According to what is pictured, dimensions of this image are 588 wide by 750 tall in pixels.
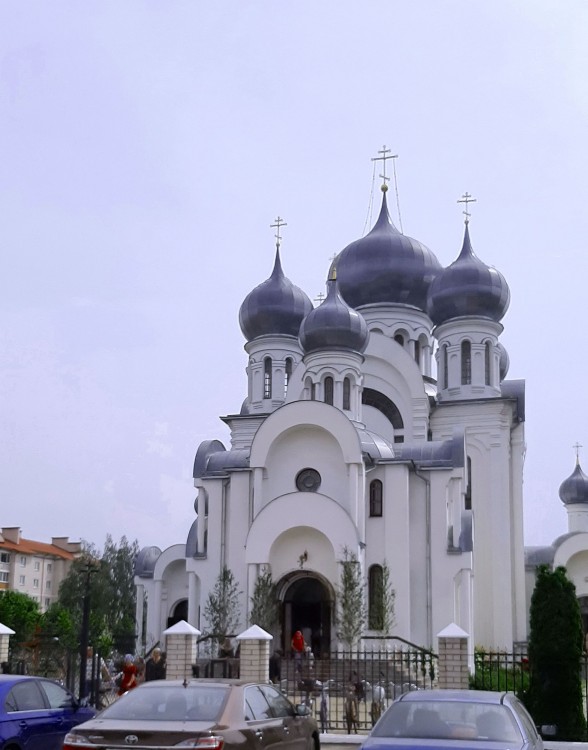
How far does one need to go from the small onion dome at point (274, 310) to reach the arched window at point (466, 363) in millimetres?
6049

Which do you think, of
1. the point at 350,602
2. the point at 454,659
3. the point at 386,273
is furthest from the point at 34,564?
the point at 454,659

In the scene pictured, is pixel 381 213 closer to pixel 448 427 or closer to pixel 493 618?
pixel 448 427

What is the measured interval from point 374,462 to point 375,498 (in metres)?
0.99

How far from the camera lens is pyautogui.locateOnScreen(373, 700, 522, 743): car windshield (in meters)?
7.74

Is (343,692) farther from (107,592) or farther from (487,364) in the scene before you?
(107,592)

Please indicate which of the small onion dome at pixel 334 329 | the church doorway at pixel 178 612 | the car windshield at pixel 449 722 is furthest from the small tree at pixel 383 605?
the car windshield at pixel 449 722

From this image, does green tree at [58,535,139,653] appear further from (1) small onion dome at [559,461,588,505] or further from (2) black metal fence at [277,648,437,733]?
(2) black metal fence at [277,648,437,733]

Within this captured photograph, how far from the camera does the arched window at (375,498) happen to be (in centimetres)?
2766

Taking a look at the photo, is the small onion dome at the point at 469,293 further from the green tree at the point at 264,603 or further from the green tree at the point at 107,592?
the green tree at the point at 107,592

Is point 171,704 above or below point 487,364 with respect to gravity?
below

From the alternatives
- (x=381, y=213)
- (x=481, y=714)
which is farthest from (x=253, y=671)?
(x=381, y=213)

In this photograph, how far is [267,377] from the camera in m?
36.7

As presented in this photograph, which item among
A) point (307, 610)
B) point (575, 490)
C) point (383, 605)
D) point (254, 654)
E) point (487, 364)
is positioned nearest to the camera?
point (254, 654)

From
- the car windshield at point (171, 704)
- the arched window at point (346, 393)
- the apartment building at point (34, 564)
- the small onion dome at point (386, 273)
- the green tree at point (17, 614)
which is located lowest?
the car windshield at point (171, 704)
